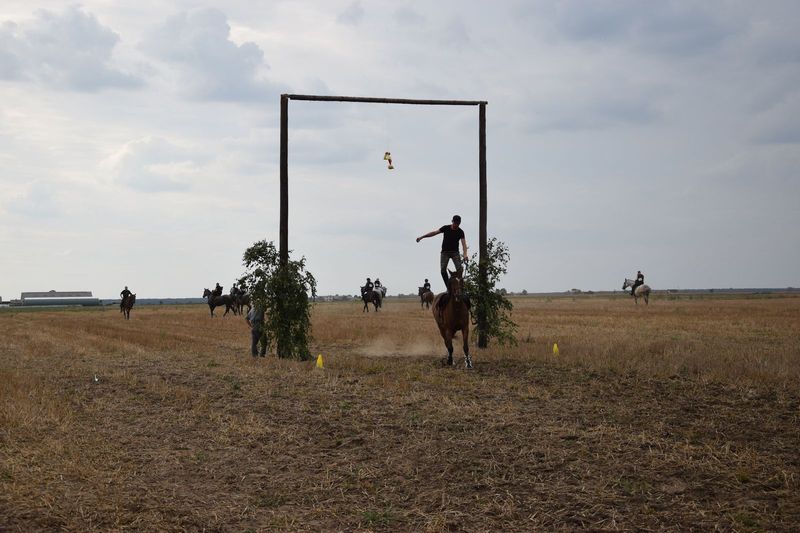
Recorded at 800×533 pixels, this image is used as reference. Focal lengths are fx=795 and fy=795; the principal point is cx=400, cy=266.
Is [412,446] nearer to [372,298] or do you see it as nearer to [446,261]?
[446,261]

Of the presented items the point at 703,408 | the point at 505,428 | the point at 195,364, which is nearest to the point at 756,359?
the point at 703,408

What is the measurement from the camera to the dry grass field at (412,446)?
6.95 meters

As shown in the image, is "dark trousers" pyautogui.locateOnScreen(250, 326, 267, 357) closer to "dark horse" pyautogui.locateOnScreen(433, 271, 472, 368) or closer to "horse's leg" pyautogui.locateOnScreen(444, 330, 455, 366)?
"dark horse" pyautogui.locateOnScreen(433, 271, 472, 368)

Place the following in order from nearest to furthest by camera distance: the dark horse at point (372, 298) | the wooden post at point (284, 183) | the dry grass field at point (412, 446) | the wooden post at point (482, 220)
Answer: the dry grass field at point (412, 446) < the wooden post at point (284, 183) < the wooden post at point (482, 220) < the dark horse at point (372, 298)

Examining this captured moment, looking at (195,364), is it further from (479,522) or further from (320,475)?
(479,522)

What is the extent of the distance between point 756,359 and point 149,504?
12840 millimetres

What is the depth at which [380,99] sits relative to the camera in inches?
818

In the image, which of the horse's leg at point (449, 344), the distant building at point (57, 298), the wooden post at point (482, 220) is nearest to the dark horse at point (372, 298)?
the wooden post at point (482, 220)

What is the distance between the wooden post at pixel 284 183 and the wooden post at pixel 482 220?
5.18 metres

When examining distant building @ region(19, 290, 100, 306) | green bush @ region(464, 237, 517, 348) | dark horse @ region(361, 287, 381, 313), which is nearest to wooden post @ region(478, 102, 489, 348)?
green bush @ region(464, 237, 517, 348)

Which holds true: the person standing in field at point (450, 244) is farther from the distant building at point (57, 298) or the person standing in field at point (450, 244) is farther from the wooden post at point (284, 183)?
the distant building at point (57, 298)

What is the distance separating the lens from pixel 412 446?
9.28 metres

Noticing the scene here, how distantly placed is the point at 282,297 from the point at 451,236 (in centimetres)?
505

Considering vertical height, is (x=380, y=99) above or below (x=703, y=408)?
above
